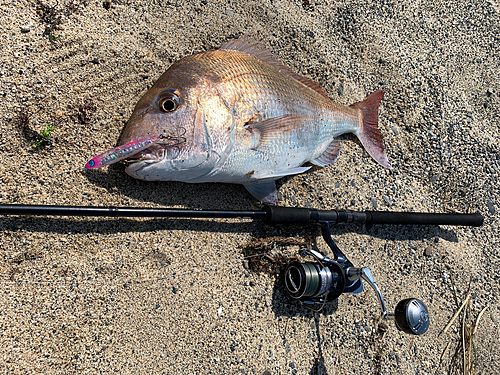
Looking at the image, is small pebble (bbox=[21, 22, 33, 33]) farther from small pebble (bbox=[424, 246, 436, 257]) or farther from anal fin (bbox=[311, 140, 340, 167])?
small pebble (bbox=[424, 246, 436, 257])

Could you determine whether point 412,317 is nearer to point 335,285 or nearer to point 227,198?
point 335,285

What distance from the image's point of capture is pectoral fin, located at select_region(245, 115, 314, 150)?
1.95 m

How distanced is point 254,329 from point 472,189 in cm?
242

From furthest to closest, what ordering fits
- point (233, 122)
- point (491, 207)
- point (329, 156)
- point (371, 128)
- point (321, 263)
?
point (491, 207)
point (371, 128)
point (329, 156)
point (321, 263)
point (233, 122)

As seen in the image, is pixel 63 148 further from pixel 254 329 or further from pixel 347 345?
pixel 347 345

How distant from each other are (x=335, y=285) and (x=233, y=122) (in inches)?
50.5

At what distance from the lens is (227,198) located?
2.23 m

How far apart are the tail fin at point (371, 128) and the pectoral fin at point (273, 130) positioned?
74 centimetres

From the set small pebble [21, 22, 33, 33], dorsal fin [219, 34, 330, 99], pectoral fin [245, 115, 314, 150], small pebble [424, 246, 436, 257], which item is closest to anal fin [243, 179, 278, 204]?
pectoral fin [245, 115, 314, 150]

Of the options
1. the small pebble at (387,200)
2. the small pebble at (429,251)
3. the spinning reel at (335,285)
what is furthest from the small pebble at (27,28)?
the small pebble at (429,251)

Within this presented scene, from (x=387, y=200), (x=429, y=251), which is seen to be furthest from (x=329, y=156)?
(x=429, y=251)

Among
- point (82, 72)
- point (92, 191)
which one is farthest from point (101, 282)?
point (82, 72)

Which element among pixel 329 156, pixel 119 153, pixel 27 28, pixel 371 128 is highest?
pixel 27 28

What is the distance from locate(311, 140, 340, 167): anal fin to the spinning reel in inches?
27.8
